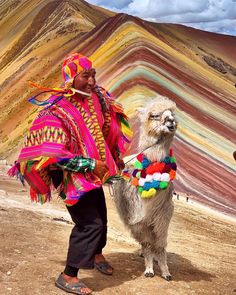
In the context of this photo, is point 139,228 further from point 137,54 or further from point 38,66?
point 38,66

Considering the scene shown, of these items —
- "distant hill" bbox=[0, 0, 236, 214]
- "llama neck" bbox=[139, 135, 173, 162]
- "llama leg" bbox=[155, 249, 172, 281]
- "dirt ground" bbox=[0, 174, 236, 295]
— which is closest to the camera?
"dirt ground" bbox=[0, 174, 236, 295]

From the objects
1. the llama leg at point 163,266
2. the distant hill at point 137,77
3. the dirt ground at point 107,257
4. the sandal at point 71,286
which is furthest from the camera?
the distant hill at point 137,77

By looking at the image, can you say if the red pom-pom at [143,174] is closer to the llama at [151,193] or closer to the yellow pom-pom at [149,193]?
the llama at [151,193]

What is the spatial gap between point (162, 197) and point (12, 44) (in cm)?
3579

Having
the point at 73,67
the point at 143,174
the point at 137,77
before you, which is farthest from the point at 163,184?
the point at 137,77

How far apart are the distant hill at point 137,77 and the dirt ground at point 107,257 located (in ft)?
15.6

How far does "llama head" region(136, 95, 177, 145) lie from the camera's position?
14.4ft

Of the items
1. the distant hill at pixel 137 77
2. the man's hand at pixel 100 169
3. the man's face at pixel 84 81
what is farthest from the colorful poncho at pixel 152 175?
the distant hill at pixel 137 77

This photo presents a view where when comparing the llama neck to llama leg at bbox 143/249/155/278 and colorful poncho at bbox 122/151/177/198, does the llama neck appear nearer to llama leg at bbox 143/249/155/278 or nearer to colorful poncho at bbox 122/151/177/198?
colorful poncho at bbox 122/151/177/198

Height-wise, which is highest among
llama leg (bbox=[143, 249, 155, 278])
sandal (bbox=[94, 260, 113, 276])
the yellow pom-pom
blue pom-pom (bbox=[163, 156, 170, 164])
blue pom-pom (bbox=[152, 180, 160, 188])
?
blue pom-pom (bbox=[163, 156, 170, 164])

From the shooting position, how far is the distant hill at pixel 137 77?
13781 mm

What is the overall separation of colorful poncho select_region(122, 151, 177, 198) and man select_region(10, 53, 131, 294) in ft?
1.82

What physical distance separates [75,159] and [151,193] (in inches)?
42.0

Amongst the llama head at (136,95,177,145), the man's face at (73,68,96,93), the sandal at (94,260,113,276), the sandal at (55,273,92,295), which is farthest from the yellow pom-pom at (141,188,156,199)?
the man's face at (73,68,96,93)
